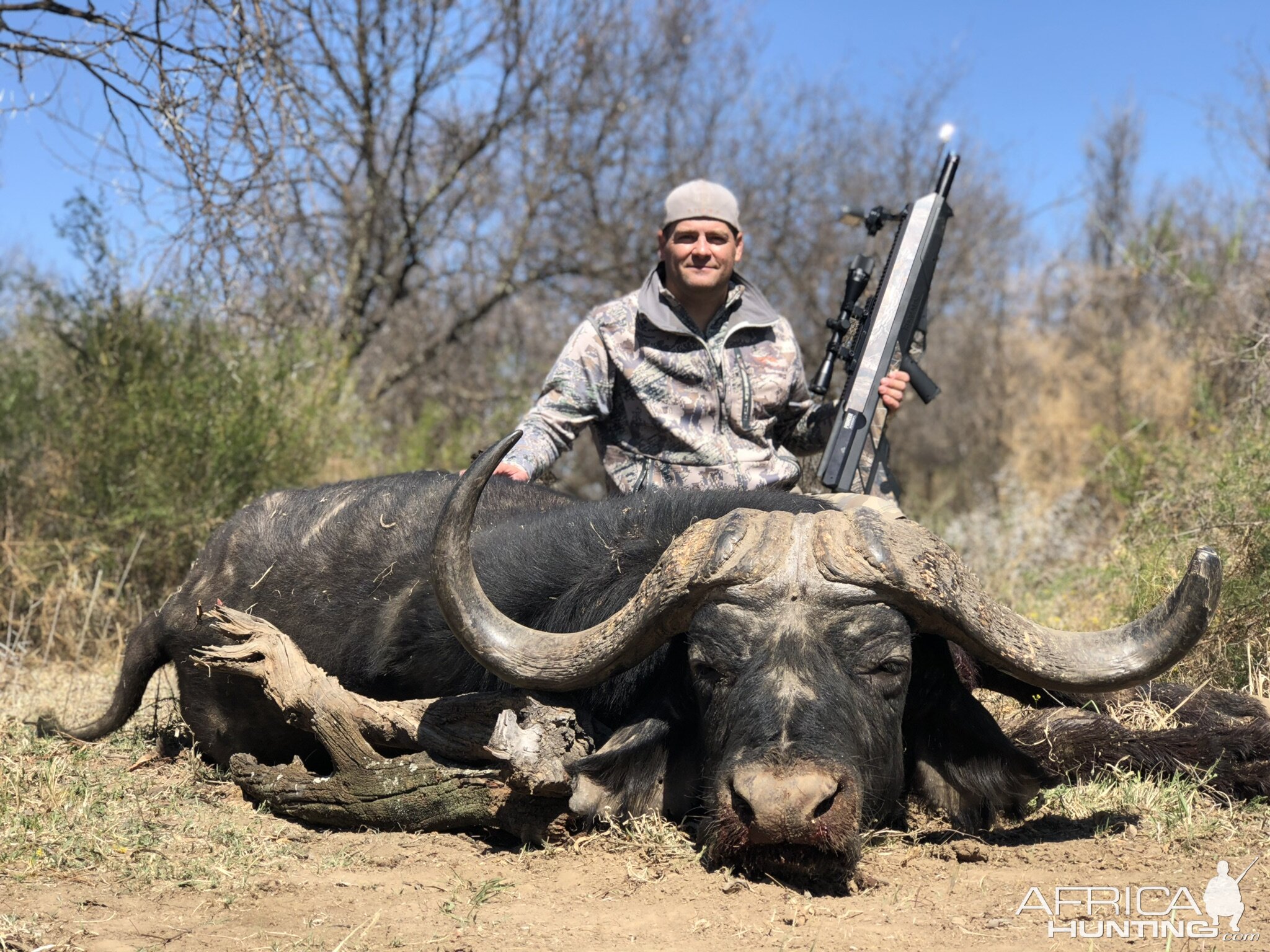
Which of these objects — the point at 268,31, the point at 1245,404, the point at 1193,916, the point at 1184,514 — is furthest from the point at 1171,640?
the point at 268,31

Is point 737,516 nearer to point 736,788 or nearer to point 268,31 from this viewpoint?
point 736,788

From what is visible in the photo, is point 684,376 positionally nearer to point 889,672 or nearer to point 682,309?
point 682,309

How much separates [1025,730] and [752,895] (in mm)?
1588

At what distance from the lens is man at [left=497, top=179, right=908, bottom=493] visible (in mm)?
5914

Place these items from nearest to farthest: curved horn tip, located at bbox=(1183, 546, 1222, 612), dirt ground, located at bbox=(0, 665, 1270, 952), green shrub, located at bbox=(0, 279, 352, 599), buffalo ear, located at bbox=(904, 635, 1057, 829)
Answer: dirt ground, located at bbox=(0, 665, 1270, 952)
curved horn tip, located at bbox=(1183, 546, 1222, 612)
buffalo ear, located at bbox=(904, 635, 1057, 829)
green shrub, located at bbox=(0, 279, 352, 599)

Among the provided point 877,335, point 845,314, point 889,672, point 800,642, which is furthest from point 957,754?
point 845,314

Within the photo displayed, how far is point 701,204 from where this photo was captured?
19.7 feet

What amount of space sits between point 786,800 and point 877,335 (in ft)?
11.5

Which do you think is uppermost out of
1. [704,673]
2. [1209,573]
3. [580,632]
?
[1209,573]

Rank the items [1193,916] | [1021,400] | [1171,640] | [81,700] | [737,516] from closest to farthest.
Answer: [1193,916] < [1171,640] < [737,516] < [81,700] < [1021,400]

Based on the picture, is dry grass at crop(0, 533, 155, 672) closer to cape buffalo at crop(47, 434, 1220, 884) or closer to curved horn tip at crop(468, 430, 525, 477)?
cape buffalo at crop(47, 434, 1220, 884)

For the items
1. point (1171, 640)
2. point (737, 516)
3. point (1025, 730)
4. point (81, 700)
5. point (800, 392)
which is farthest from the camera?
point (800, 392)

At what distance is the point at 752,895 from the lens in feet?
10.6

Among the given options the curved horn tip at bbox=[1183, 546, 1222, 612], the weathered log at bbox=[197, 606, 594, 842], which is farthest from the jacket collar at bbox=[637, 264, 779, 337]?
the curved horn tip at bbox=[1183, 546, 1222, 612]
